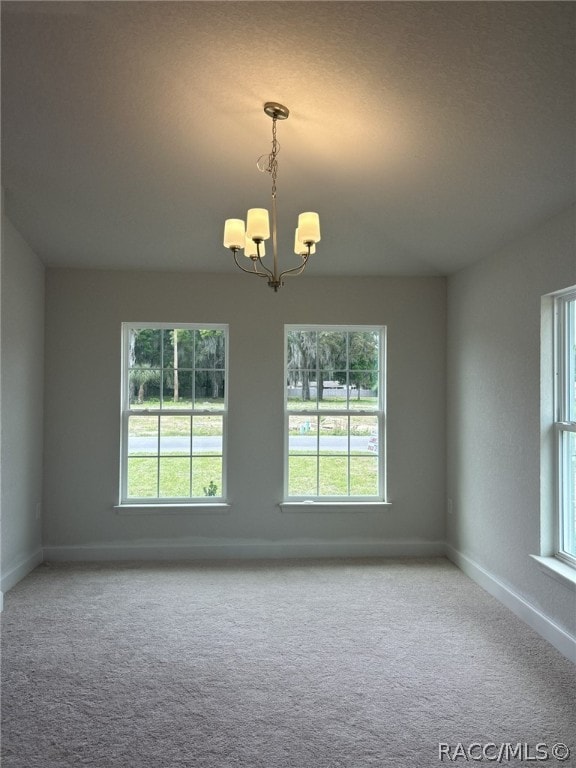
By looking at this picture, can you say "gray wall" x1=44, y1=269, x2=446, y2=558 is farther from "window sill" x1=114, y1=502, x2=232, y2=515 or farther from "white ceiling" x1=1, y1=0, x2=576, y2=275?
"white ceiling" x1=1, y1=0, x2=576, y2=275

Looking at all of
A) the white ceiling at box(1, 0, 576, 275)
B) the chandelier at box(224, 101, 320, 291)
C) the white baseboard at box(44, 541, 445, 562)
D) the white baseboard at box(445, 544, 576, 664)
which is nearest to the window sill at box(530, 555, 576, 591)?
the white baseboard at box(445, 544, 576, 664)

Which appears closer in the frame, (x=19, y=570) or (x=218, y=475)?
(x=19, y=570)

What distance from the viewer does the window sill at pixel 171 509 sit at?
4168mm

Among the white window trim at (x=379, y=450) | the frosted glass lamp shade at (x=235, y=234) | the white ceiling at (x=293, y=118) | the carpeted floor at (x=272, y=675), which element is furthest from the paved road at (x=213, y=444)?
the frosted glass lamp shade at (x=235, y=234)

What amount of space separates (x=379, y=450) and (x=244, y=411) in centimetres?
130

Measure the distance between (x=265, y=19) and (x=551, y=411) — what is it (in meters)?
2.62

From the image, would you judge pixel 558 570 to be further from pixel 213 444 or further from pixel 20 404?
pixel 20 404

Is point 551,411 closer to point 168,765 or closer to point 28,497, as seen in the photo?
point 168,765

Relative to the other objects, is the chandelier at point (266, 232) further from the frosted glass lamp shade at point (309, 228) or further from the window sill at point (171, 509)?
the window sill at point (171, 509)

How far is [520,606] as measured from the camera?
3.13 metres

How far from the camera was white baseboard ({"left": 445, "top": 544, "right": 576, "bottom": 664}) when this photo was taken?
269 centimetres

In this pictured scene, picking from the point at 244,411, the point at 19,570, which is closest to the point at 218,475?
the point at 244,411

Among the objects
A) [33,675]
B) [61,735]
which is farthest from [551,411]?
[33,675]

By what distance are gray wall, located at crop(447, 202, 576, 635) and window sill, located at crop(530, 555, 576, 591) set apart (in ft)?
0.17
